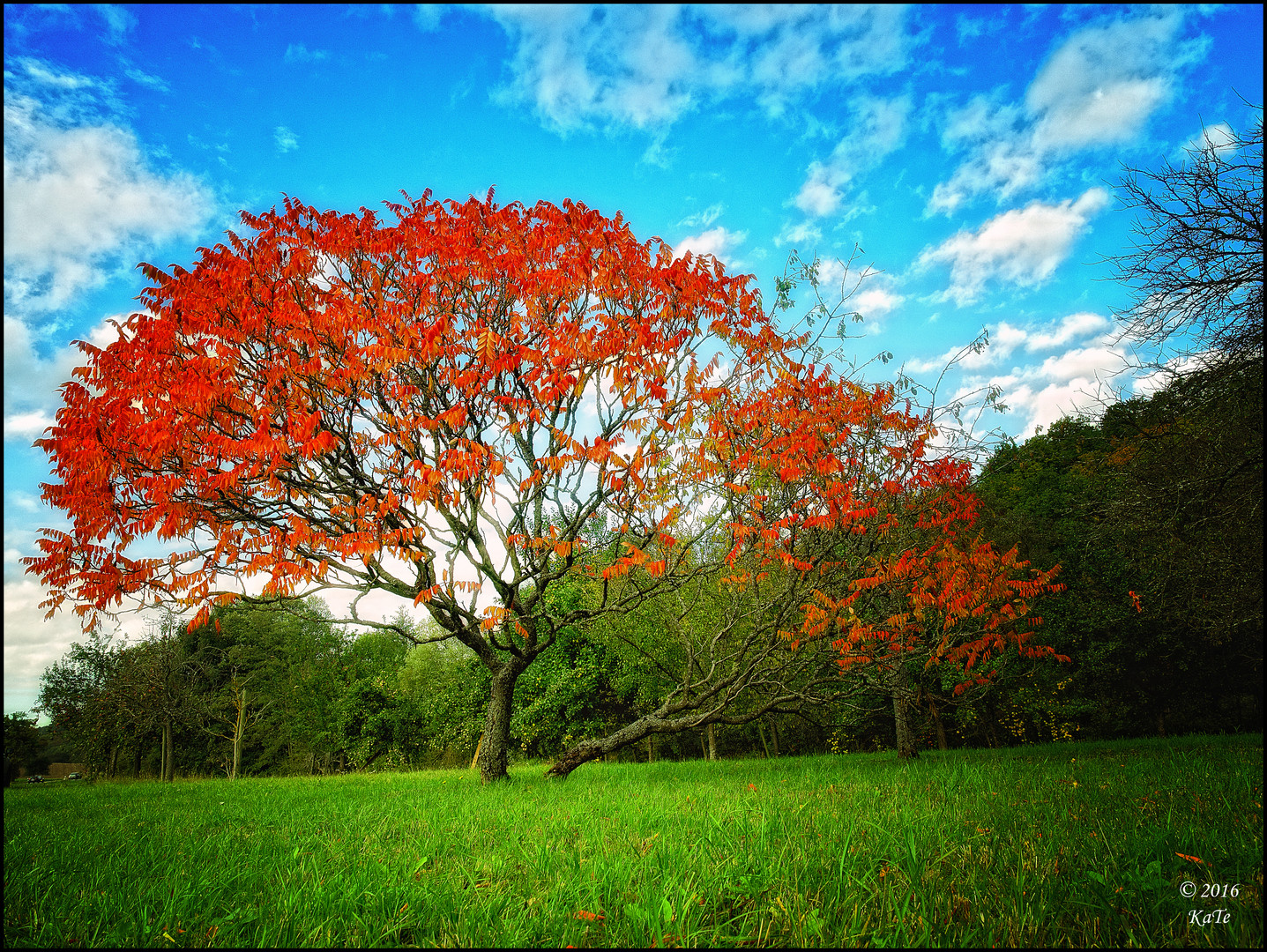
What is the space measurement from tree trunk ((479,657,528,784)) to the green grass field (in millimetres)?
4104

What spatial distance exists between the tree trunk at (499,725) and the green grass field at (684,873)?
4.10m

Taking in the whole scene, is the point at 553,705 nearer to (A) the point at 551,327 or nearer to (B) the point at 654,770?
(B) the point at 654,770

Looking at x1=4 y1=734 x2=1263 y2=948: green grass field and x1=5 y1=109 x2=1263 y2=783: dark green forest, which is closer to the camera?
x1=4 y1=734 x2=1263 y2=948: green grass field

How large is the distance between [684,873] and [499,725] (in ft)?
27.3

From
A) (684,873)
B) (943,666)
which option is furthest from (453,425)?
(943,666)

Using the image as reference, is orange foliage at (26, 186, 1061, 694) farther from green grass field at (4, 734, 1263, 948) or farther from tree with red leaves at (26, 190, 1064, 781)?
green grass field at (4, 734, 1263, 948)

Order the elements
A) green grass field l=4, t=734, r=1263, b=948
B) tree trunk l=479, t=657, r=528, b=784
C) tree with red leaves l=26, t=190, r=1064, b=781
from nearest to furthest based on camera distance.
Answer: green grass field l=4, t=734, r=1263, b=948 < tree with red leaves l=26, t=190, r=1064, b=781 < tree trunk l=479, t=657, r=528, b=784

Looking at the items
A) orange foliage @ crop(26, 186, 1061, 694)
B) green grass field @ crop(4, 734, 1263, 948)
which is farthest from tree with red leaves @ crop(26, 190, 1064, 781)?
green grass field @ crop(4, 734, 1263, 948)

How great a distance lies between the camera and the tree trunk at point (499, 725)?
10859 millimetres

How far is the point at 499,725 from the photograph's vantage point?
441 inches

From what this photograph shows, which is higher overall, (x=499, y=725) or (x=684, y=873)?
(x=684, y=873)

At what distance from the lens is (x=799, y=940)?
2906 millimetres

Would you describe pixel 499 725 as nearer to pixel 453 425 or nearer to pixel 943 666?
pixel 453 425

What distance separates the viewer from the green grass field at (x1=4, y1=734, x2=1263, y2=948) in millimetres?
3031
